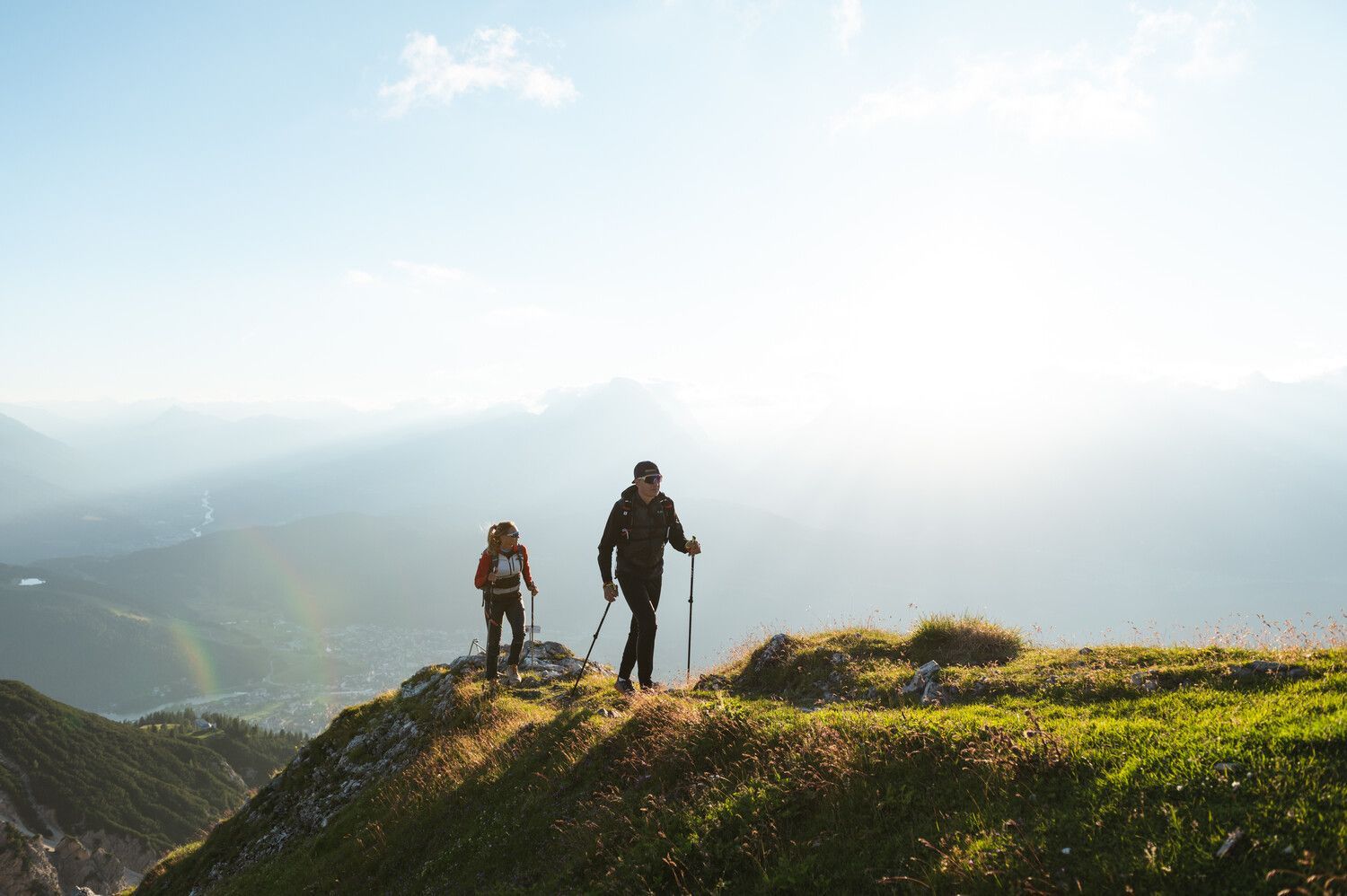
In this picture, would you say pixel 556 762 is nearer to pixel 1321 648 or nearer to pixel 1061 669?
pixel 1061 669

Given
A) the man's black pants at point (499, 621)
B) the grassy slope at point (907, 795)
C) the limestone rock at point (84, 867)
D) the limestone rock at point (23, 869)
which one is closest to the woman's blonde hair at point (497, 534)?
the man's black pants at point (499, 621)

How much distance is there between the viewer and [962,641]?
12.8 meters

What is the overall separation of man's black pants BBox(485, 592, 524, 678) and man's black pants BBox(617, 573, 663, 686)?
3.68 metres

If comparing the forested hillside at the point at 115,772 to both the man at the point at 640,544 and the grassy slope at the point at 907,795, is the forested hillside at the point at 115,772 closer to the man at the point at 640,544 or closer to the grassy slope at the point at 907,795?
the grassy slope at the point at 907,795

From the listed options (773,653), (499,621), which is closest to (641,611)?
(773,653)

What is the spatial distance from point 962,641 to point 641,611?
6885 millimetres

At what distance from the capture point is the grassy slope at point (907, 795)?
162 inches

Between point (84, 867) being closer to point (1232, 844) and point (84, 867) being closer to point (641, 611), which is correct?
point (641, 611)

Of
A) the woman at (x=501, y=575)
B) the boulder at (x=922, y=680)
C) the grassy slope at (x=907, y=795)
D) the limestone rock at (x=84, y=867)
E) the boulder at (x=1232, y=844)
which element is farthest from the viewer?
the limestone rock at (x=84, y=867)

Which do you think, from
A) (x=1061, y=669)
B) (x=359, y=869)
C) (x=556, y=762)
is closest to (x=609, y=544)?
(x=556, y=762)

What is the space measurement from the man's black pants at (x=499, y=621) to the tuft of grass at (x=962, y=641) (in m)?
9.06

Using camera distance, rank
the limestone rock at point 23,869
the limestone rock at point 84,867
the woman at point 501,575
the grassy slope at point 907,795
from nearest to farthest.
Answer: the grassy slope at point 907,795 → the woman at point 501,575 → the limestone rock at point 23,869 → the limestone rock at point 84,867

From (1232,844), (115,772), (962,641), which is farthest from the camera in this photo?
(115,772)

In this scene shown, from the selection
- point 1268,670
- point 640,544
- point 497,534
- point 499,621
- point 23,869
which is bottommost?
point 23,869
